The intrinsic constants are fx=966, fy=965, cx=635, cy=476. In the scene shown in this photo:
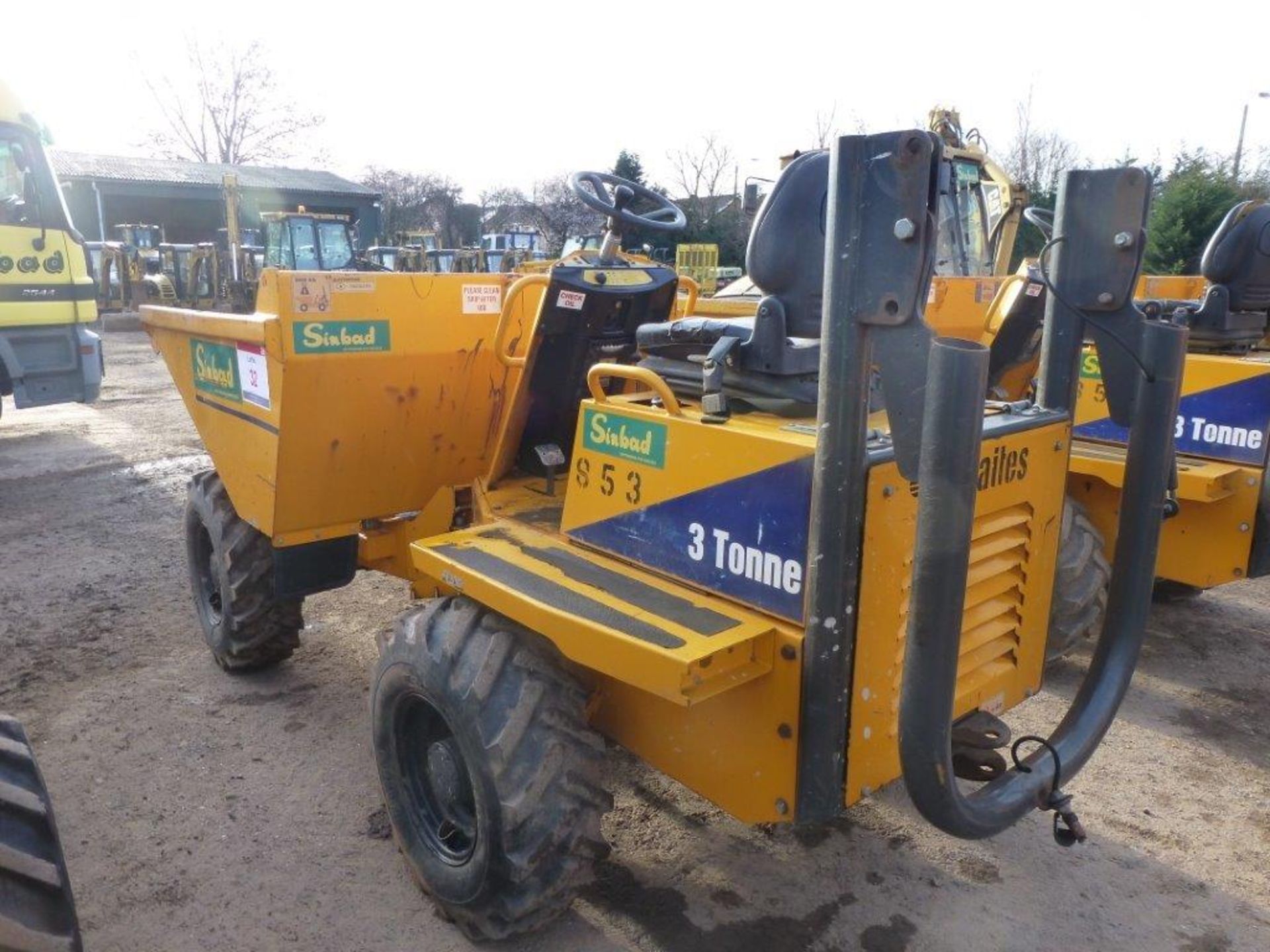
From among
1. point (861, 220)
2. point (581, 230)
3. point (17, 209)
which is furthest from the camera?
point (581, 230)

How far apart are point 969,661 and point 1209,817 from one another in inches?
65.3

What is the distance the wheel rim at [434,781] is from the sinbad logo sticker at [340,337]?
4.10 feet

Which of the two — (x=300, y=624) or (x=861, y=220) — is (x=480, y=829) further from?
(x=300, y=624)

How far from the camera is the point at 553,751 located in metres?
2.39

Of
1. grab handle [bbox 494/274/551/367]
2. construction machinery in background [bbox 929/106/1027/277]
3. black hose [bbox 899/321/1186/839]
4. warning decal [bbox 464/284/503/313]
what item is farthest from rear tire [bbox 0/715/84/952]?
construction machinery in background [bbox 929/106/1027/277]

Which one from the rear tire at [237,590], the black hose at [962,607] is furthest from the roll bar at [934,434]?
the rear tire at [237,590]

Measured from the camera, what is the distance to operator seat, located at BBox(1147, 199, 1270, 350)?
466 centimetres

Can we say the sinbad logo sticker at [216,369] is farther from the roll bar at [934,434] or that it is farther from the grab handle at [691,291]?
the roll bar at [934,434]

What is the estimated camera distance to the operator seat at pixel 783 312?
7.79 ft

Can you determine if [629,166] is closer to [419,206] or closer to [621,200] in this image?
[419,206]

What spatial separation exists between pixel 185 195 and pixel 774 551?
127 ft

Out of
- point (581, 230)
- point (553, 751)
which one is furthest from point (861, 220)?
point (581, 230)

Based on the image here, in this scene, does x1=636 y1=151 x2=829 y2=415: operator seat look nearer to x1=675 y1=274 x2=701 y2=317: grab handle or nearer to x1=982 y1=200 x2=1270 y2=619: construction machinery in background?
x1=675 y1=274 x2=701 y2=317: grab handle

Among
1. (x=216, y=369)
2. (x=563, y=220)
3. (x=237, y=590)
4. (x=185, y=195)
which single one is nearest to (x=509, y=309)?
(x=216, y=369)
